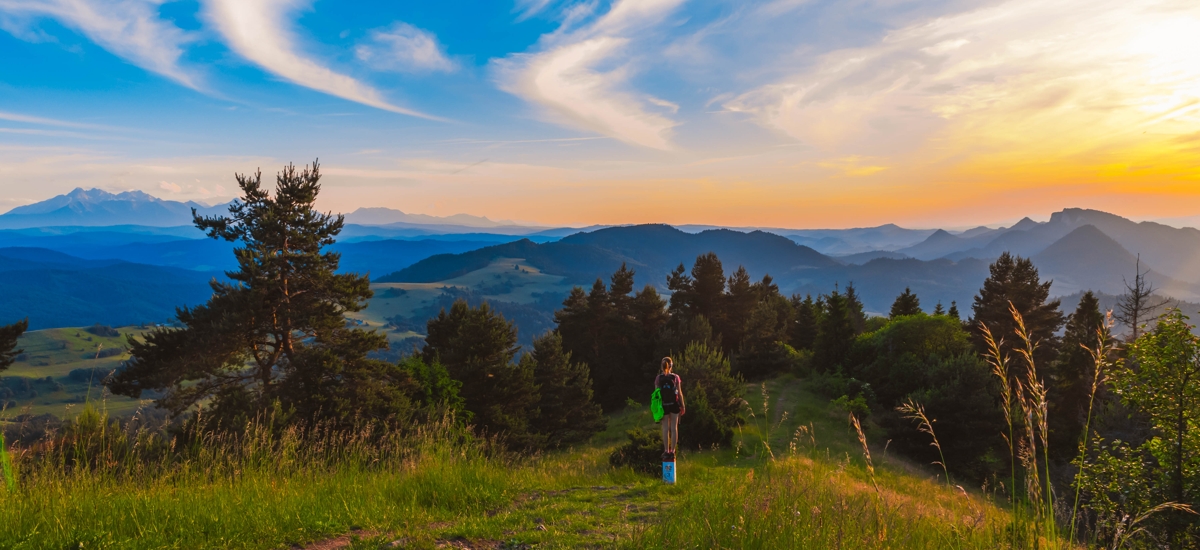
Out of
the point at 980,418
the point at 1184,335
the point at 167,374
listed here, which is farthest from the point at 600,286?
the point at 1184,335

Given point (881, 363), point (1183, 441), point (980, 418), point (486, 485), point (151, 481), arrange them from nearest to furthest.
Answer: point (151, 481)
point (486, 485)
point (1183, 441)
point (980, 418)
point (881, 363)

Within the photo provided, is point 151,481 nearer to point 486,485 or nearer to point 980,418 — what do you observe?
point 486,485

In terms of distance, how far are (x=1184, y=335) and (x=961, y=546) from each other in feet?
32.9

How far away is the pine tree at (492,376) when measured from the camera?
1097 inches

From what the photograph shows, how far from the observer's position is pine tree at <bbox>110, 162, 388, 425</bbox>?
19.0 meters

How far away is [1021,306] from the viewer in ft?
126

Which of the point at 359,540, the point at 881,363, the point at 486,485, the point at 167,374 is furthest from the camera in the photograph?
the point at 881,363

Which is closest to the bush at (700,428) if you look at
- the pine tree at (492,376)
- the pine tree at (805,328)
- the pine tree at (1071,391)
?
the pine tree at (492,376)

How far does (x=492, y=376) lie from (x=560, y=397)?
5.57 m

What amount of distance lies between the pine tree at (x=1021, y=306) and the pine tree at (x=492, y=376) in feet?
107

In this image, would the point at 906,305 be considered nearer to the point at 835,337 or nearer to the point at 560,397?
the point at 835,337

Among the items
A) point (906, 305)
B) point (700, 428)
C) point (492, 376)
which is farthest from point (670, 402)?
point (906, 305)

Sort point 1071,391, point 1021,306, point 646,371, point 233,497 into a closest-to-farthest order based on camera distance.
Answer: point 233,497 < point 1071,391 < point 1021,306 < point 646,371

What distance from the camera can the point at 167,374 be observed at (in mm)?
18734
